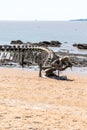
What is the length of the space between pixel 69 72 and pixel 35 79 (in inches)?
344

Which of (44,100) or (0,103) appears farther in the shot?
(44,100)

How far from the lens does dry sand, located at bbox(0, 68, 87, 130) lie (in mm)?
14804

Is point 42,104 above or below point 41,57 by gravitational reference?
below

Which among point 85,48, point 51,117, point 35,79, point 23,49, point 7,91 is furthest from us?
point 85,48

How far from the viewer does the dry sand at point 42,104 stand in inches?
583

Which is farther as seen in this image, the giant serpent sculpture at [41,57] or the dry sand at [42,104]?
the giant serpent sculpture at [41,57]

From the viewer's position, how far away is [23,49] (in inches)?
1375

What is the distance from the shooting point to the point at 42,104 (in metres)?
19.4

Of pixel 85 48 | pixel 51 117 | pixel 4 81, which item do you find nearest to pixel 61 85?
pixel 4 81

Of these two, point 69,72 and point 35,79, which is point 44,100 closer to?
point 35,79

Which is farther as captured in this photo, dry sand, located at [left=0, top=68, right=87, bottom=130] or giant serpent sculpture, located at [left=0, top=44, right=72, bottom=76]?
giant serpent sculpture, located at [left=0, top=44, right=72, bottom=76]

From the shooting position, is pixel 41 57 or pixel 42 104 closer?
pixel 42 104

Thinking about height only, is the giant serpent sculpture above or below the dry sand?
above

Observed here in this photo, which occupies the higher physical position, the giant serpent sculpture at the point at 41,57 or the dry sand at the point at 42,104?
the giant serpent sculpture at the point at 41,57
